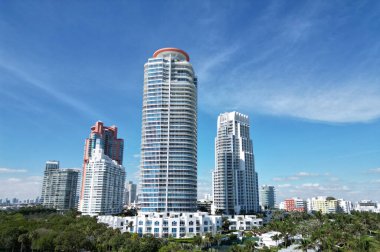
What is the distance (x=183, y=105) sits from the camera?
146375 millimetres

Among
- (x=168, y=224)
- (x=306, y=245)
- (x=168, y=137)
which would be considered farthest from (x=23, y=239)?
(x=306, y=245)

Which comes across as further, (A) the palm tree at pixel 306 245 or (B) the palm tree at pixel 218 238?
(B) the palm tree at pixel 218 238

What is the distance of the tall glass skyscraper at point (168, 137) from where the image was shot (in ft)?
446

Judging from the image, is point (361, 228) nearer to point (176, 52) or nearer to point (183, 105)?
point (183, 105)

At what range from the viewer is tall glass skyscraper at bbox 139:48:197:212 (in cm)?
13600

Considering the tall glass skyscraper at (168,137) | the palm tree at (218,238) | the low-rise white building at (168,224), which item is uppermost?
the tall glass skyscraper at (168,137)

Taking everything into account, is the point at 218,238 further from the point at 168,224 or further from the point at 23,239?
the point at 23,239

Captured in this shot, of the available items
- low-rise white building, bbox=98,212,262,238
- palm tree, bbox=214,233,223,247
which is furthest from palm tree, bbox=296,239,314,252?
low-rise white building, bbox=98,212,262,238

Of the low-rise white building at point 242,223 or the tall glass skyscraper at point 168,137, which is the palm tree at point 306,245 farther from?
the low-rise white building at point 242,223

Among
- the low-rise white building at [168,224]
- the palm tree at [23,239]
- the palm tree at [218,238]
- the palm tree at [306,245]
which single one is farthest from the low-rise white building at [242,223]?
the palm tree at [23,239]

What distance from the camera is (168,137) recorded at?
463 feet

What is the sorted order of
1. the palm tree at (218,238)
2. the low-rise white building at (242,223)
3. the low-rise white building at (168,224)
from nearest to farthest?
the palm tree at (218,238)
the low-rise white building at (168,224)
the low-rise white building at (242,223)

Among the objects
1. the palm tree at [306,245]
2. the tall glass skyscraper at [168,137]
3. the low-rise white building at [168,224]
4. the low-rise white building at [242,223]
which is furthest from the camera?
the low-rise white building at [242,223]

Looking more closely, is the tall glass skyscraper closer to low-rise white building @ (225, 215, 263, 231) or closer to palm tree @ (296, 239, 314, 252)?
low-rise white building @ (225, 215, 263, 231)
